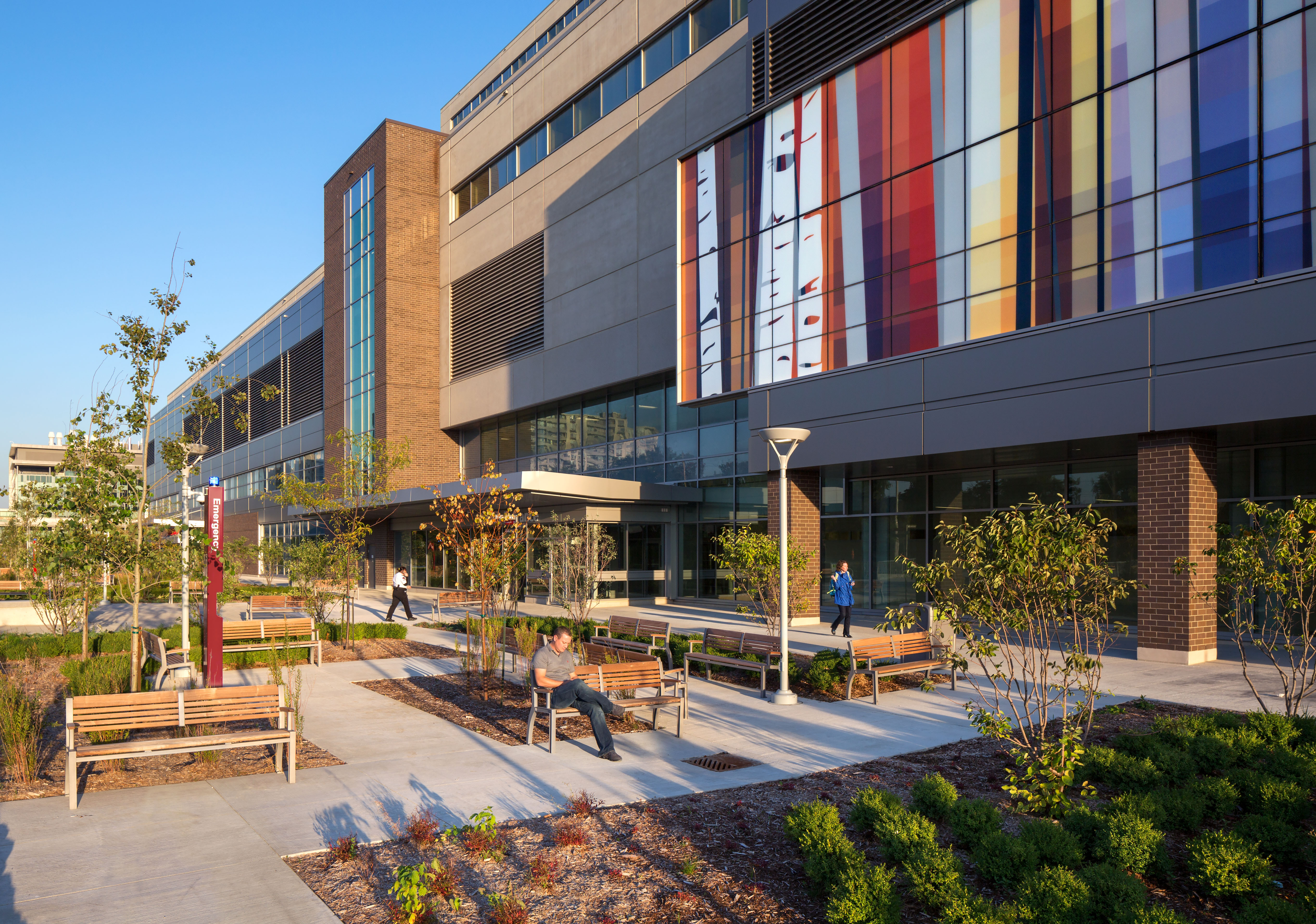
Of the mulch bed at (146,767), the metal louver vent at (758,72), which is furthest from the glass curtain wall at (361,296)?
the mulch bed at (146,767)

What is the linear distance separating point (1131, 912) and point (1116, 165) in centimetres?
1514

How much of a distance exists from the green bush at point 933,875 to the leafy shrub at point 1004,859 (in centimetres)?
17

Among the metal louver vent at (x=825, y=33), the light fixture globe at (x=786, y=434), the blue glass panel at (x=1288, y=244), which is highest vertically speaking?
the metal louver vent at (x=825, y=33)

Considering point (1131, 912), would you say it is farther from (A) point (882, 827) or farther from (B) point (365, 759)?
(B) point (365, 759)

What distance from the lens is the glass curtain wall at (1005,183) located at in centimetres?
1479

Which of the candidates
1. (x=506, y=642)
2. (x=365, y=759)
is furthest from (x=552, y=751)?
(x=506, y=642)

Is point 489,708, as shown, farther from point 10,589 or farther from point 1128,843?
point 10,589

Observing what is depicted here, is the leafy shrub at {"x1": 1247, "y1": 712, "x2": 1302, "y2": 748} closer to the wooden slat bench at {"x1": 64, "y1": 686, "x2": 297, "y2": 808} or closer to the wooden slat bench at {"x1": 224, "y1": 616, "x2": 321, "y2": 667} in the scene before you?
the wooden slat bench at {"x1": 64, "y1": 686, "x2": 297, "y2": 808}

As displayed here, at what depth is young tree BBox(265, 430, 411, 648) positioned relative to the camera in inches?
794

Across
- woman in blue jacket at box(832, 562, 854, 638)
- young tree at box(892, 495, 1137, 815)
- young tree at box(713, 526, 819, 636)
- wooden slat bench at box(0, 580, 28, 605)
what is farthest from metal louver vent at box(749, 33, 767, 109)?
wooden slat bench at box(0, 580, 28, 605)

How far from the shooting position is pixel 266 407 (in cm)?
5822

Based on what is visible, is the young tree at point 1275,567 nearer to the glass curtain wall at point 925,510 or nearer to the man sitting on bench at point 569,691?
the man sitting on bench at point 569,691

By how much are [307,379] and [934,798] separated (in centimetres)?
5031

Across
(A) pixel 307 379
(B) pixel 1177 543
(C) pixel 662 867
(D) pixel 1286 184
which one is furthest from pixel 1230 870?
(A) pixel 307 379
